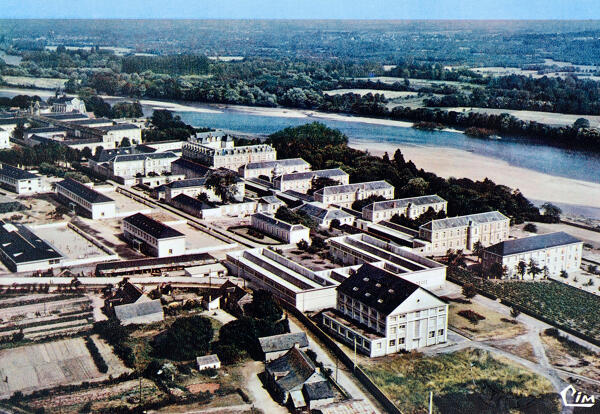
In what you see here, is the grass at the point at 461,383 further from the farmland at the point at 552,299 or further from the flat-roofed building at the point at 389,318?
the farmland at the point at 552,299

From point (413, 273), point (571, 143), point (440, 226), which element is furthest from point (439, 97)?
point (413, 273)

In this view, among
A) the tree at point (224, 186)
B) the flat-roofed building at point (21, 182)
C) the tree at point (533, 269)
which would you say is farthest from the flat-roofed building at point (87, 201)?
the tree at point (533, 269)

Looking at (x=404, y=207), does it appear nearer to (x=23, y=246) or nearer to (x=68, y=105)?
(x=23, y=246)

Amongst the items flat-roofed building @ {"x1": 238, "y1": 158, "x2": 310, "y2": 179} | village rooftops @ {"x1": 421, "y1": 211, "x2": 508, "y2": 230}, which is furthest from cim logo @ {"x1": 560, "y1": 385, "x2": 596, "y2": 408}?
flat-roofed building @ {"x1": 238, "y1": 158, "x2": 310, "y2": 179}

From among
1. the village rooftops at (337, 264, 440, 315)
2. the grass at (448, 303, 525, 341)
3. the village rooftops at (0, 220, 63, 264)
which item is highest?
the village rooftops at (337, 264, 440, 315)

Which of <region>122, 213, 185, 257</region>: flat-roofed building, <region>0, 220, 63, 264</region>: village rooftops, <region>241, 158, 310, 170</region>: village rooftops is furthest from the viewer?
<region>241, 158, 310, 170</region>: village rooftops

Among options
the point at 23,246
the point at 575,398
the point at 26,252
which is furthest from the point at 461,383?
the point at 23,246

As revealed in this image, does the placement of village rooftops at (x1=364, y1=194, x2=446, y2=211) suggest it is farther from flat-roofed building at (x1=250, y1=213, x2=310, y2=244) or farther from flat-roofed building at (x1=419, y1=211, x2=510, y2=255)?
flat-roofed building at (x1=250, y1=213, x2=310, y2=244)
